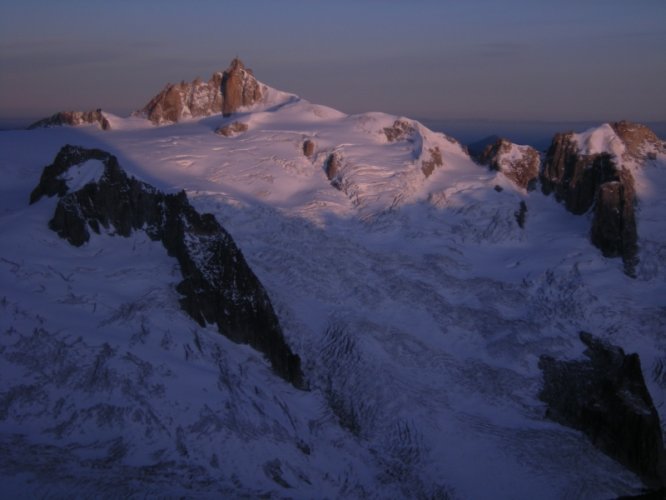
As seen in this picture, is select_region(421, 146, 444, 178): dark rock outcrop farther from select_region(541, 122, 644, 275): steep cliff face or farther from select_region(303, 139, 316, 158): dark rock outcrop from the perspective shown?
select_region(303, 139, 316, 158): dark rock outcrop

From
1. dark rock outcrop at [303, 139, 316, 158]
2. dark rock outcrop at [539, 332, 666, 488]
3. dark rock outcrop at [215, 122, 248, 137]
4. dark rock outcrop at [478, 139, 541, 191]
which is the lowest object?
dark rock outcrop at [539, 332, 666, 488]

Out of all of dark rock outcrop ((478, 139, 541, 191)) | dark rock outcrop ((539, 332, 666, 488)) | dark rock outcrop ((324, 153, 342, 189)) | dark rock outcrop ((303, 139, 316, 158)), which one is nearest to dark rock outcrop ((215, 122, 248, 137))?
dark rock outcrop ((303, 139, 316, 158))

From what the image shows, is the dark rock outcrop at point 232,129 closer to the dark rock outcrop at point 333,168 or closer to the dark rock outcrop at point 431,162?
the dark rock outcrop at point 333,168

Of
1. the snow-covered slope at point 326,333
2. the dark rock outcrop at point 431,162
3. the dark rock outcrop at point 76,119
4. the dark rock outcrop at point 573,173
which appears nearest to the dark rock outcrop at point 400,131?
the snow-covered slope at point 326,333

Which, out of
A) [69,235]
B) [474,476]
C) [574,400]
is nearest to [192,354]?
[69,235]

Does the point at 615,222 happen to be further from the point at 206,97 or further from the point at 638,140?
the point at 206,97
